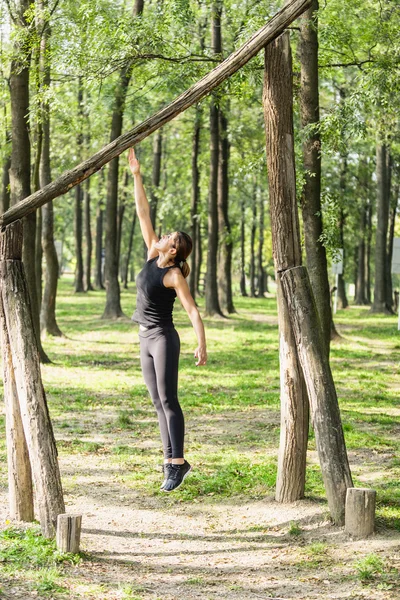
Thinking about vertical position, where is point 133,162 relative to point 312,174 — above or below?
below

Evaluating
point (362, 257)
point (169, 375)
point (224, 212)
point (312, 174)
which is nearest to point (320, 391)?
point (169, 375)

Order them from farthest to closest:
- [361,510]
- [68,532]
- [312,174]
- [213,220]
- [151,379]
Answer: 1. [213,220]
2. [312,174]
3. [151,379]
4. [361,510]
5. [68,532]

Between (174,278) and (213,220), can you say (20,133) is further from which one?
(213,220)

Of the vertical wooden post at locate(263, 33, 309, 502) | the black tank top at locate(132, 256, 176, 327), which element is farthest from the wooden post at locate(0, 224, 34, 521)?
the vertical wooden post at locate(263, 33, 309, 502)

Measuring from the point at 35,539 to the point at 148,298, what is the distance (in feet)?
6.74

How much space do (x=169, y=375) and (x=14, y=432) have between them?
131 cm

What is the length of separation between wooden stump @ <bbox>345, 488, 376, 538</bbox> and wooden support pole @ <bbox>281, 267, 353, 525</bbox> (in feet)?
0.73

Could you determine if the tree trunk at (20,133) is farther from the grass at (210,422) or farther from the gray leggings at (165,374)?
the gray leggings at (165,374)

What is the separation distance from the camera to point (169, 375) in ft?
23.1

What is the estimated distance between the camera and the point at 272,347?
69.0 ft

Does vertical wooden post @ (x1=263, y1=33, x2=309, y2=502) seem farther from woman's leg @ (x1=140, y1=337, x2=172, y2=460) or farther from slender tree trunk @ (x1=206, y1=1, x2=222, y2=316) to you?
slender tree trunk @ (x1=206, y1=1, x2=222, y2=316)

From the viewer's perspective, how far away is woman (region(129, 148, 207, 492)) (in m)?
6.85

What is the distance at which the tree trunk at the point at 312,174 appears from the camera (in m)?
11.4

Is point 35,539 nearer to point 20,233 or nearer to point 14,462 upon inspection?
point 14,462
